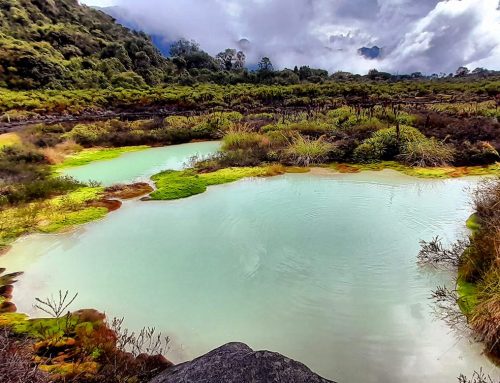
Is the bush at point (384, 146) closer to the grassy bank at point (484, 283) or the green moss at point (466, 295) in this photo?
the grassy bank at point (484, 283)

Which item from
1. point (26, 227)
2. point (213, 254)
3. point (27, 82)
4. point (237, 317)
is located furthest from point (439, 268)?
point (27, 82)

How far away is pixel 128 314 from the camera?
4.32m

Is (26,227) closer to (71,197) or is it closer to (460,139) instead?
(71,197)

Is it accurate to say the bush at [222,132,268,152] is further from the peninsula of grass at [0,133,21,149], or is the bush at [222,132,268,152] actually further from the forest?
the peninsula of grass at [0,133,21,149]

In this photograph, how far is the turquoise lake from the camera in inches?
144

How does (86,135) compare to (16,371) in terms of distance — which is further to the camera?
(86,135)

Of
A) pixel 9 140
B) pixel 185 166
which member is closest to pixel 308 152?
pixel 185 166

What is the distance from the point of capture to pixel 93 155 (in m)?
14.3

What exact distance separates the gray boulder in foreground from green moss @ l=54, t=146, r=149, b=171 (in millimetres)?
11463

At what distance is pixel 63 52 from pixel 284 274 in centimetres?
5260

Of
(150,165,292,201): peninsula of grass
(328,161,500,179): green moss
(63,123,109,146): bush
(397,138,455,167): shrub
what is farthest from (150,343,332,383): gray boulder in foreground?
(63,123,109,146): bush

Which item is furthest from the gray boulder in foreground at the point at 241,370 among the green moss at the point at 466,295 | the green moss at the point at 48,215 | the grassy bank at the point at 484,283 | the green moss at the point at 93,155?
the green moss at the point at 93,155

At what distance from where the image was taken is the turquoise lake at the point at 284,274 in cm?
366

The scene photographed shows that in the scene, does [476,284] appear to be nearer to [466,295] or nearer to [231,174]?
[466,295]
